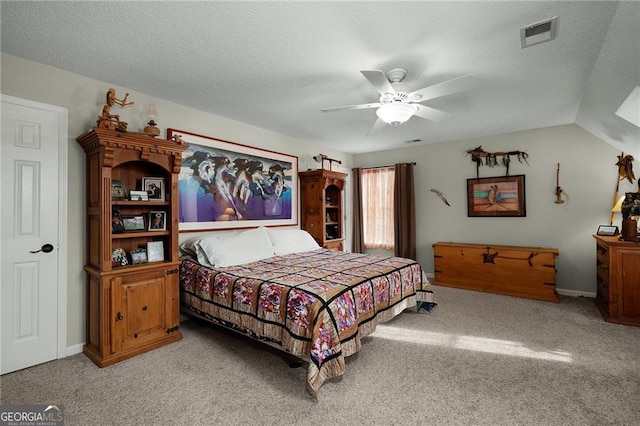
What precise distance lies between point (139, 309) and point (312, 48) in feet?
8.56

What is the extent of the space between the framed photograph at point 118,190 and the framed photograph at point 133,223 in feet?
0.65

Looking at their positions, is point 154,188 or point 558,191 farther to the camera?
point 558,191

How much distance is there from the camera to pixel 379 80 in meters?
2.17

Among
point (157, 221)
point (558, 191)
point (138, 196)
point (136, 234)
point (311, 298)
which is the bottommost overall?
point (311, 298)

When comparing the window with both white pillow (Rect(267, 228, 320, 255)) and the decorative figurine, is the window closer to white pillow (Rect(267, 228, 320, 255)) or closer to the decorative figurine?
white pillow (Rect(267, 228, 320, 255))

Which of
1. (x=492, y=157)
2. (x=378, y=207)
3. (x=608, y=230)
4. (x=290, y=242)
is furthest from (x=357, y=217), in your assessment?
(x=608, y=230)

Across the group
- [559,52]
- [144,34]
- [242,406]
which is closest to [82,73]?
[144,34]

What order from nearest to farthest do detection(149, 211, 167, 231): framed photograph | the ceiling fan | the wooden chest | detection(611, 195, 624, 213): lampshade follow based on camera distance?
the ceiling fan < detection(149, 211, 167, 231): framed photograph < detection(611, 195, 624, 213): lampshade < the wooden chest

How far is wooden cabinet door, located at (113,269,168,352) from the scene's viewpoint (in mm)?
2527

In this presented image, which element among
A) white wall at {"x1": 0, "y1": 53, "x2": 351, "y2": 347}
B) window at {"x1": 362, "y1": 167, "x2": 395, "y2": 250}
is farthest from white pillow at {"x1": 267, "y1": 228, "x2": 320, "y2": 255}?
window at {"x1": 362, "y1": 167, "x2": 395, "y2": 250}

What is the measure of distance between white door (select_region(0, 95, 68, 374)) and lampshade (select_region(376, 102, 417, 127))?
9.06 feet

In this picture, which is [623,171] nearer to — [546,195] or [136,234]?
[546,195]

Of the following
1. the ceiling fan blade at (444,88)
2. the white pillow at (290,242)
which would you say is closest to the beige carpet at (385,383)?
the white pillow at (290,242)

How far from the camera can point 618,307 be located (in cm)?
321
